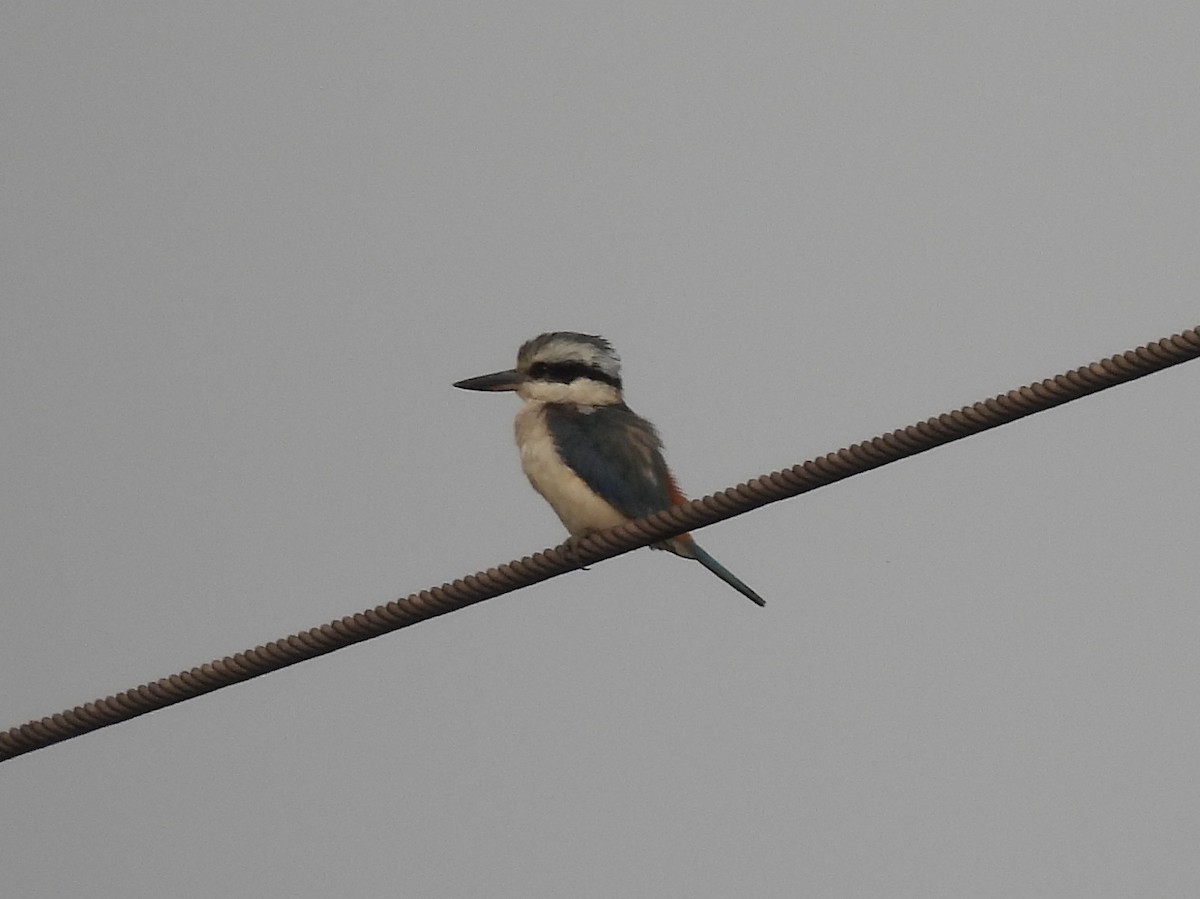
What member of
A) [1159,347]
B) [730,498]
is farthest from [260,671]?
[1159,347]

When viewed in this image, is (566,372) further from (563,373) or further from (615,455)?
(615,455)

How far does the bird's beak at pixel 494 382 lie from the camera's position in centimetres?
882

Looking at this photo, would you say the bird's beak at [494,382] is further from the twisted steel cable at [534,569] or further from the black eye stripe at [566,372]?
the twisted steel cable at [534,569]

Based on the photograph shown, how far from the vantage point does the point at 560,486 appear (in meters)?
8.20

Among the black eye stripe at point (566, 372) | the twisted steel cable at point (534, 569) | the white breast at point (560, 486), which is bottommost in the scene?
the twisted steel cable at point (534, 569)

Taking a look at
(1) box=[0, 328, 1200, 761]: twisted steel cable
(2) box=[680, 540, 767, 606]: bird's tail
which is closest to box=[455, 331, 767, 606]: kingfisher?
(2) box=[680, 540, 767, 606]: bird's tail

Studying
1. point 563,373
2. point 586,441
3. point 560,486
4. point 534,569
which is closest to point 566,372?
point 563,373

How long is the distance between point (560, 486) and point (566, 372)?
2.21 ft

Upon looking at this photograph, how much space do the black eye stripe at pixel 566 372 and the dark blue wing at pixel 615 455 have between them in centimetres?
17

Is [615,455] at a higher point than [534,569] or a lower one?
higher

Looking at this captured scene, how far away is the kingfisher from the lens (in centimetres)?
813

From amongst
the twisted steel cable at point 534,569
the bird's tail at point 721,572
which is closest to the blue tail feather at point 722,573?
the bird's tail at point 721,572

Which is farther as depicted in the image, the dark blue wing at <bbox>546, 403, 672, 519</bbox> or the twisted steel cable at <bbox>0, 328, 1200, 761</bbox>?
the dark blue wing at <bbox>546, 403, 672, 519</bbox>

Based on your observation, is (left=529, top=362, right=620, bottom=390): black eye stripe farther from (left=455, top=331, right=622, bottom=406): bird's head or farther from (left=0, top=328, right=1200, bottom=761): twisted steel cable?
(left=0, top=328, right=1200, bottom=761): twisted steel cable
